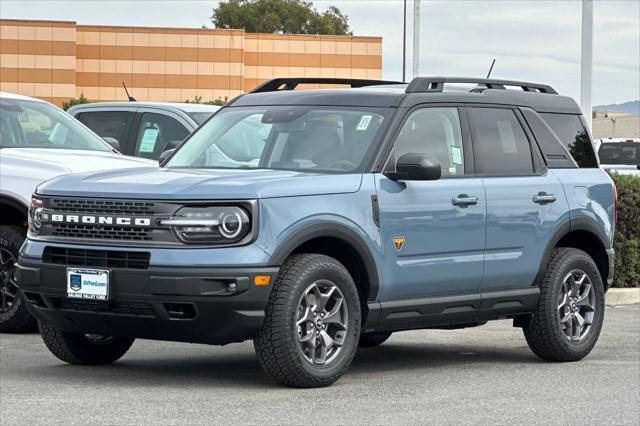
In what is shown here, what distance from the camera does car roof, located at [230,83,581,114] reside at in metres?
10.1

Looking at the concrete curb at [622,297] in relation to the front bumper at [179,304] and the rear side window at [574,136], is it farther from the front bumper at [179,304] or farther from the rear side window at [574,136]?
the front bumper at [179,304]

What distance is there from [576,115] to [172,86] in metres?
76.7

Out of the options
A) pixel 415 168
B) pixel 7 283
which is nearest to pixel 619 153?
pixel 7 283

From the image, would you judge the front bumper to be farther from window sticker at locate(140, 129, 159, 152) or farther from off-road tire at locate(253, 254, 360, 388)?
window sticker at locate(140, 129, 159, 152)

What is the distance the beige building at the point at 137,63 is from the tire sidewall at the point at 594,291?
2945 inches

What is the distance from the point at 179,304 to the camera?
8.80 meters

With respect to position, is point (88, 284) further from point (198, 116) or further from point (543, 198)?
point (198, 116)

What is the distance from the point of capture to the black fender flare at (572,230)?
1080 centimetres

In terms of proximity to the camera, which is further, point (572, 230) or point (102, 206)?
point (572, 230)

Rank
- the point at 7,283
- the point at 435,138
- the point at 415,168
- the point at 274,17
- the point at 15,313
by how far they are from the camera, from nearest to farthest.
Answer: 1. the point at 415,168
2. the point at 435,138
3. the point at 15,313
4. the point at 7,283
5. the point at 274,17

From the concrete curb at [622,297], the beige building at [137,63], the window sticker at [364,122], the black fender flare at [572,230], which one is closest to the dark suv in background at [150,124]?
the concrete curb at [622,297]

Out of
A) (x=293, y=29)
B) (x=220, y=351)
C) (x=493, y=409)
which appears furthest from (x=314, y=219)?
(x=293, y=29)

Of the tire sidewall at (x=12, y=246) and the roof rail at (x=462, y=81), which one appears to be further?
the tire sidewall at (x=12, y=246)

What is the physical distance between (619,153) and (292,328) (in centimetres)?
2539
